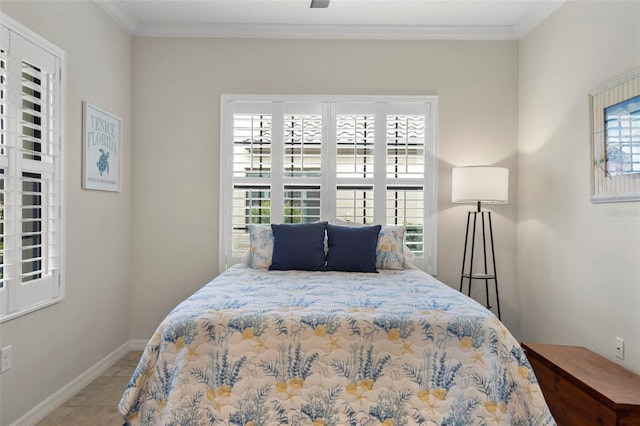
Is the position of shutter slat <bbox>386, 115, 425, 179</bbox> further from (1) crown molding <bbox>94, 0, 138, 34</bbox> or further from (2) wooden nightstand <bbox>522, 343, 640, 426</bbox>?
(1) crown molding <bbox>94, 0, 138, 34</bbox>

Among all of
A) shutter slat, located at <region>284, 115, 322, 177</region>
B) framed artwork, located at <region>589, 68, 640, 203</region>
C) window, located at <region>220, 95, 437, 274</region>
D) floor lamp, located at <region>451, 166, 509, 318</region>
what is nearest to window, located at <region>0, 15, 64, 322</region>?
window, located at <region>220, 95, 437, 274</region>

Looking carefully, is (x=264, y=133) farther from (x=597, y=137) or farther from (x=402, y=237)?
(x=597, y=137)

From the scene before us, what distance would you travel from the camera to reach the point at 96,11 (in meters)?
3.19

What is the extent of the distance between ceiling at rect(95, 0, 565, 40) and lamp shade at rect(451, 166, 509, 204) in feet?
4.18

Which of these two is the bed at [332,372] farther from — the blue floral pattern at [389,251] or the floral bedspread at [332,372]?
the blue floral pattern at [389,251]

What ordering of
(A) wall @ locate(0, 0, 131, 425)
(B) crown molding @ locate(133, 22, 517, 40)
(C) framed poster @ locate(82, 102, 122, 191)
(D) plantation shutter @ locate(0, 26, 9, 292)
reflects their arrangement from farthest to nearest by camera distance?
(B) crown molding @ locate(133, 22, 517, 40)
(C) framed poster @ locate(82, 102, 122, 191)
(A) wall @ locate(0, 0, 131, 425)
(D) plantation shutter @ locate(0, 26, 9, 292)

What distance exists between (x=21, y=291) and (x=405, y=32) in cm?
343

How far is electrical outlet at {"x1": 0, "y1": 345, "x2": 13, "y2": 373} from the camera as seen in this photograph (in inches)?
86.3

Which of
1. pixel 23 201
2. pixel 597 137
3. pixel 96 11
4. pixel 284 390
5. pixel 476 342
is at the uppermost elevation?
pixel 96 11

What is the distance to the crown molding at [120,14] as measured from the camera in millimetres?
3266

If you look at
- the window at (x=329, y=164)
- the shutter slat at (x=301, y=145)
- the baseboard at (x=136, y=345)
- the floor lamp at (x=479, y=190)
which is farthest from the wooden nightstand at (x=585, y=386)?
the baseboard at (x=136, y=345)

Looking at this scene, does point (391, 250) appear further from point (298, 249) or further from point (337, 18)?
point (337, 18)

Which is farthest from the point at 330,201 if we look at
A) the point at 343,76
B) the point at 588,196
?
the point at 588,196

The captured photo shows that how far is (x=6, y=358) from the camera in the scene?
2.22m
